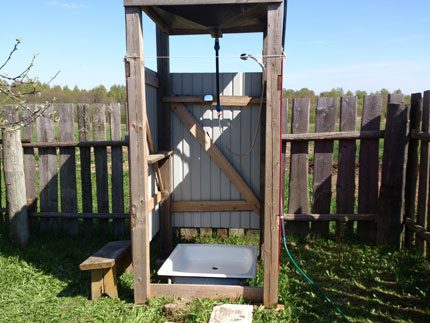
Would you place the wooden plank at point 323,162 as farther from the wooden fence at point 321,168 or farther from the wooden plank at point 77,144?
the wooden plank at point 77,144

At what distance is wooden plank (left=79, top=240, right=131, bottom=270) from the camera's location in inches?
149

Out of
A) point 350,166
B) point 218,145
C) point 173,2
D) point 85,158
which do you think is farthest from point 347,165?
point 85,158

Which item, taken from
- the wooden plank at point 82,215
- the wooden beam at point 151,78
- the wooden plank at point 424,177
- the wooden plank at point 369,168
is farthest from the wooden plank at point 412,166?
the wooden plank at point 82,215

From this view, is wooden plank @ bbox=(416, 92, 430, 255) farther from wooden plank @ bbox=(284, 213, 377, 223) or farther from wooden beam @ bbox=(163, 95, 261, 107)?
wooden beam @ bbox=(163, 95, 261, 107)

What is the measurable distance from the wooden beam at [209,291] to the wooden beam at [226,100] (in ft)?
6.39

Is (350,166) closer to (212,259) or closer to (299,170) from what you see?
(299,170)

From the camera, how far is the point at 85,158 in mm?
5477

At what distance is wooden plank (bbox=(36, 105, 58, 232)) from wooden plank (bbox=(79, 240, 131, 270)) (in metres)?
1.74

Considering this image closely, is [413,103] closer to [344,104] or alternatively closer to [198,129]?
[344,104]

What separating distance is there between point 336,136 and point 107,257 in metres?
3.01

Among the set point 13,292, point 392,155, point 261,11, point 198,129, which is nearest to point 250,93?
point 198,129

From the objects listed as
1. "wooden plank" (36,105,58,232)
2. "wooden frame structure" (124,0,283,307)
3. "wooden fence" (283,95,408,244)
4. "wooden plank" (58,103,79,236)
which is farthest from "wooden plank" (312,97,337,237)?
Result: "wooden plank" (36,105,58,232)

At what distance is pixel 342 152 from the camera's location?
523 centimetres

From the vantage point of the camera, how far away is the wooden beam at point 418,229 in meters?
4.37
